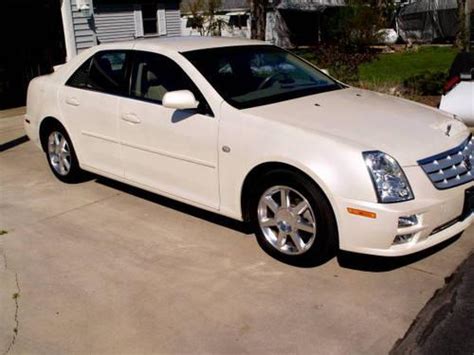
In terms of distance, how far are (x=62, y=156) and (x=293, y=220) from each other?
3203 millimetres

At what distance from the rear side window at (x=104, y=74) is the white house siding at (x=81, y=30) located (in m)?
9.52

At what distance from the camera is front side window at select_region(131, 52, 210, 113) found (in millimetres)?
4742

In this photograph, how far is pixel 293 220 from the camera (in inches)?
159

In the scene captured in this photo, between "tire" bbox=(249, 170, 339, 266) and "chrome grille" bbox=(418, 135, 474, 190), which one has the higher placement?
"chrome grille" bbox=(418, 135, 474, 190)

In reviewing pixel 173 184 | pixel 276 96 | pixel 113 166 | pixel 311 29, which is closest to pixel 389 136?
pixel 276 96

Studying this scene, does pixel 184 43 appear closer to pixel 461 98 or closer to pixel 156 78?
pixel 156 78

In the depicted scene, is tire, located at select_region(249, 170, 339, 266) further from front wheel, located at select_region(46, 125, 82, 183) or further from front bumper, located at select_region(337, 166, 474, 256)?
front wheel, located at select_region(46, 125, 82, 183)

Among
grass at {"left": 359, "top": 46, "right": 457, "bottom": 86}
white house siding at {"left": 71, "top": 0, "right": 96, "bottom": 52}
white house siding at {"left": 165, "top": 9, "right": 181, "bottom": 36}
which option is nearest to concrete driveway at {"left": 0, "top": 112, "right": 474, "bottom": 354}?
white house siding at {"left": 71, "top": 0, "right": 96, "bottom": 52}

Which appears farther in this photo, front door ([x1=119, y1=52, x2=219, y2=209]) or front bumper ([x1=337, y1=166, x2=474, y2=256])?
front door ([x1=119, y1=52, x2=219, y2=209])

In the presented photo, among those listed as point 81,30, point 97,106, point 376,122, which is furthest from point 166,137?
point 81,30

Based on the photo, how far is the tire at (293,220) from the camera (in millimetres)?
3812

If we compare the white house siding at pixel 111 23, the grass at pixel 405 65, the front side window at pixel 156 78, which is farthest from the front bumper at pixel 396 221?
the white house siding at pixel 111 23

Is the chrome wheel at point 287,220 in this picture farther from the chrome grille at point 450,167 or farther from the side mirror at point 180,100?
the side mirror at point 180,100

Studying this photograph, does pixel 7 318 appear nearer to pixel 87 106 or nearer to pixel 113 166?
pixel 113 166
